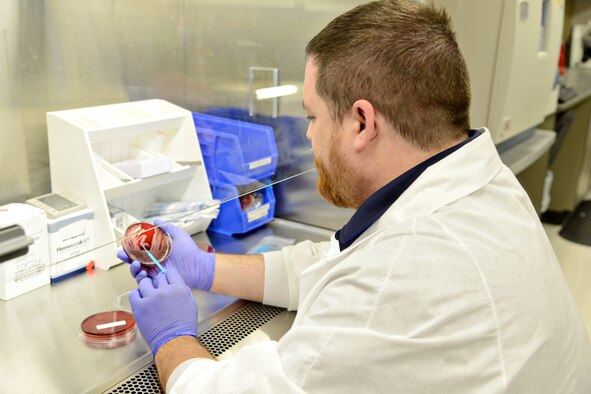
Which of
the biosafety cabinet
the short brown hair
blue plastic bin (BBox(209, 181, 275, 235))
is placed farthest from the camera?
the biosafety cabinet

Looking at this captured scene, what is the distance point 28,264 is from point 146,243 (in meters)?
0.29

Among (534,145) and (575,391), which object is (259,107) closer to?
(575,391)

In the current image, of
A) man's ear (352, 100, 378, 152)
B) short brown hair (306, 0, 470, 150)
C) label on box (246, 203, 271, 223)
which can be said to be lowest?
label on box (246, 203, 271, 223)

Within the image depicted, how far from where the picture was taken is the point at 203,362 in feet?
3.30

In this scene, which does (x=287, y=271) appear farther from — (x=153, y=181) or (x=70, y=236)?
(x=70, y=236)

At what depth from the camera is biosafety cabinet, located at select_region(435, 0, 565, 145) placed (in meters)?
1.88

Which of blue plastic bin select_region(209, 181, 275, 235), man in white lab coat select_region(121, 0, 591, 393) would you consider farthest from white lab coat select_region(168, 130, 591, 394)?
blue plastic bin select_region(209, 181, 275, 235)

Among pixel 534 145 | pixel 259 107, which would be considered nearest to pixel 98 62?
pixel 259 107

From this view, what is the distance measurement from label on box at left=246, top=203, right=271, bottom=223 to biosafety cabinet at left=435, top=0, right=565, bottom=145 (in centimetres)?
80

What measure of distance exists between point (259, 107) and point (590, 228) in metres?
3.55

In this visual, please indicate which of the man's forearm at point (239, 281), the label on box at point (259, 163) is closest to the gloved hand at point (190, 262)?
the man's forearm at point (239, 281)

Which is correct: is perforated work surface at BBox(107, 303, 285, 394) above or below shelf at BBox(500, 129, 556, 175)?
below

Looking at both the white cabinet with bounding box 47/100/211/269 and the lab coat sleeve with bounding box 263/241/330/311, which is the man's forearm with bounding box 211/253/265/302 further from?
the white cabinet with bounding box 47/100/211/269

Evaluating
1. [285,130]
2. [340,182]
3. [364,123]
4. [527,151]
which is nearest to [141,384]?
[340,182]
